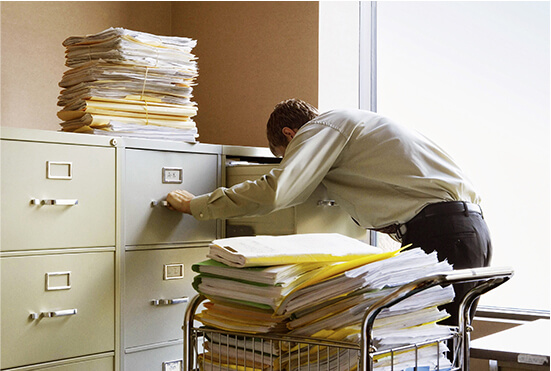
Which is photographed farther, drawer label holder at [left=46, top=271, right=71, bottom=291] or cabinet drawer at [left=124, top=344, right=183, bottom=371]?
cabinet drawer at [left=124, top=344, right=183, bottom=371]

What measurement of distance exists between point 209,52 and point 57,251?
A: 1720mm

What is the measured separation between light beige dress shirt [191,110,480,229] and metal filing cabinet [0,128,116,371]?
33cm

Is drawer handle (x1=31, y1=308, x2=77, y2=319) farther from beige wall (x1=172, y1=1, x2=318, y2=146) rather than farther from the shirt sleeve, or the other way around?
beige wall (x1=172, y1=1, x2=318, y2=146)

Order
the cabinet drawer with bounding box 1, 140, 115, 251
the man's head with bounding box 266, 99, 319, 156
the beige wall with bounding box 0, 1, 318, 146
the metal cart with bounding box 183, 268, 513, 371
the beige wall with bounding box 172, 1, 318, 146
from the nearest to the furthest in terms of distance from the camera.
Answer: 1. the metal cart with bounding box 183, 268, 513, 371
2. the cabinet drawer with bounding box 1, 140, 115, 251
3. the man's head with bounding box 266, 99, 319, 156
4. the beige wall with bounding box 0, 1, 318, 146
5. the beige wall with bounding box 172, 1, 318, 146

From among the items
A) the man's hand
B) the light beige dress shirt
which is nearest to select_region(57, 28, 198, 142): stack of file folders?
the man's hand

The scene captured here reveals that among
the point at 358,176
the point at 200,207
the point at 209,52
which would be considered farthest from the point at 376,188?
the point at 209,52

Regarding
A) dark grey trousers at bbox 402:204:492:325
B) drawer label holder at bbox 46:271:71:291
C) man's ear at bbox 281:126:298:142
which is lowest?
drawer label holder at bbox 46:271:71:291

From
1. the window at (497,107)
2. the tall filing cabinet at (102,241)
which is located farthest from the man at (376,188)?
the window at (497,107)

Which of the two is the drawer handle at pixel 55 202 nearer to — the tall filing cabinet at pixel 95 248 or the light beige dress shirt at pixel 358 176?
the tall filing cabinet at pixel 95 248

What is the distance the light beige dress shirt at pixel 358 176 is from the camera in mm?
2062

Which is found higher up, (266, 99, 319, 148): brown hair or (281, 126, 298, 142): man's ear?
(266, 99, 319, 148): brown hair

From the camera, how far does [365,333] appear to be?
0.90 m

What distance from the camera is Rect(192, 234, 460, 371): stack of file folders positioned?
98cm

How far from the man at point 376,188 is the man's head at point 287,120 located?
0.23 m
